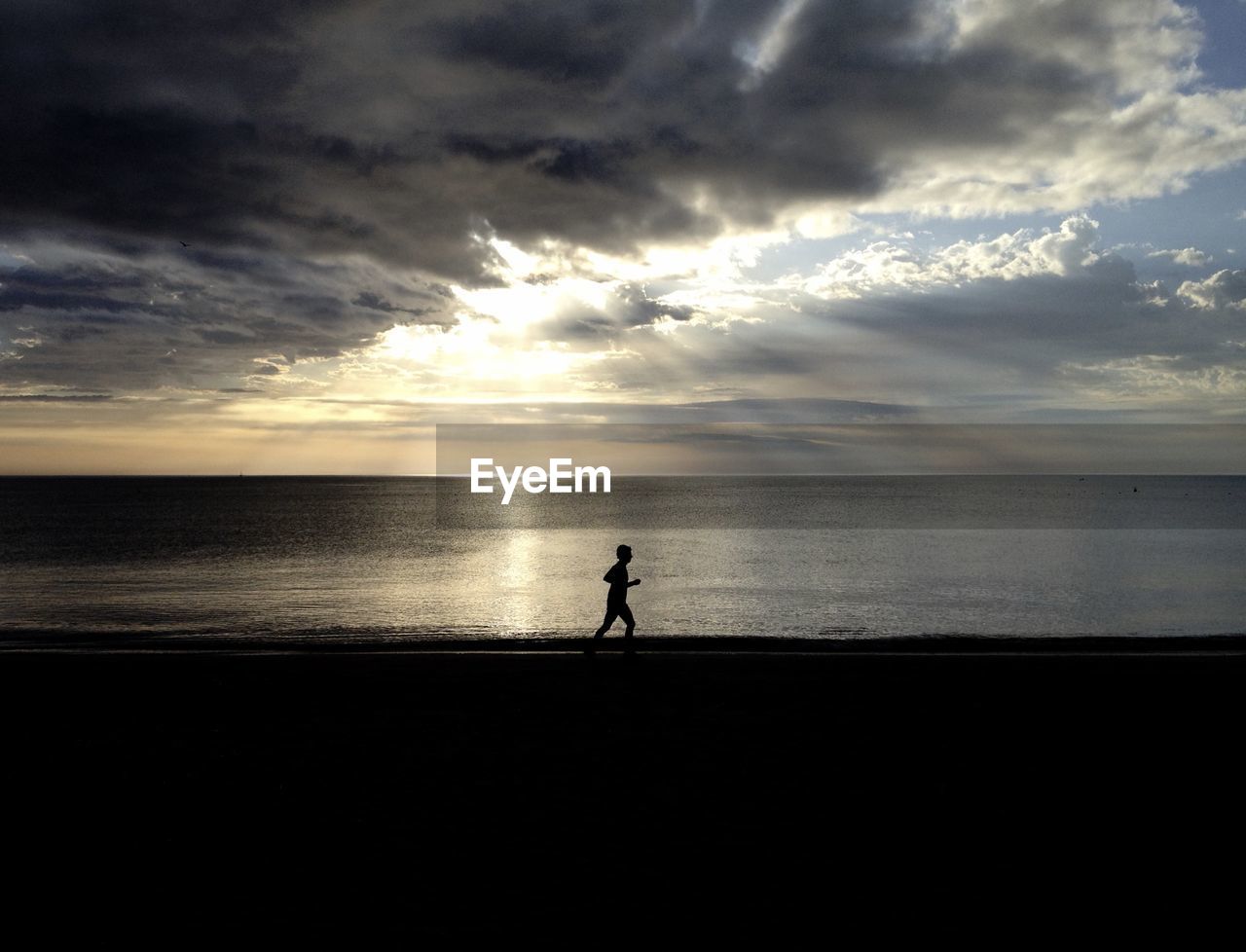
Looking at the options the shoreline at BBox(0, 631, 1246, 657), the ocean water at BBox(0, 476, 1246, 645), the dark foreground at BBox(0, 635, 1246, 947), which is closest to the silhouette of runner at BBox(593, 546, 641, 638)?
the dark foreground at BBox(0, 635, 1246, 947)

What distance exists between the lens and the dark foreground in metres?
6.60

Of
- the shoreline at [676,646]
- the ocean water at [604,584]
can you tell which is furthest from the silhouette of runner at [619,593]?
the ocean water at [604,584]

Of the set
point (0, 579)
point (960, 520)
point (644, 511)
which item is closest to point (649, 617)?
point (0, 579)

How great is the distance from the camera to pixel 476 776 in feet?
32.0

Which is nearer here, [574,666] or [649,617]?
[574,666]

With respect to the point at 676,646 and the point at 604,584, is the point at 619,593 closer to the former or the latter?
the point at 676,646

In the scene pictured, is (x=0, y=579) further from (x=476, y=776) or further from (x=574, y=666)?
(x=476, y=776)

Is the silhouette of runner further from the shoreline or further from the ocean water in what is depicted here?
the ocean water

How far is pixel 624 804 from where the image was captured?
8836mm

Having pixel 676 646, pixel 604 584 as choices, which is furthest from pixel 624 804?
pixel 604 584

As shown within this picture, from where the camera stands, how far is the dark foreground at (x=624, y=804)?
260 inches

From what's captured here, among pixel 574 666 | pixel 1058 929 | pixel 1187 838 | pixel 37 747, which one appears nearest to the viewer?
pixel 1058 929

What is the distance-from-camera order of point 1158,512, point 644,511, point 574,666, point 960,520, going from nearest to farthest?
point 574,666
point 960,520
point 1158,512
point 644,511

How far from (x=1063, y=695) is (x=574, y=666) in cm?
937
